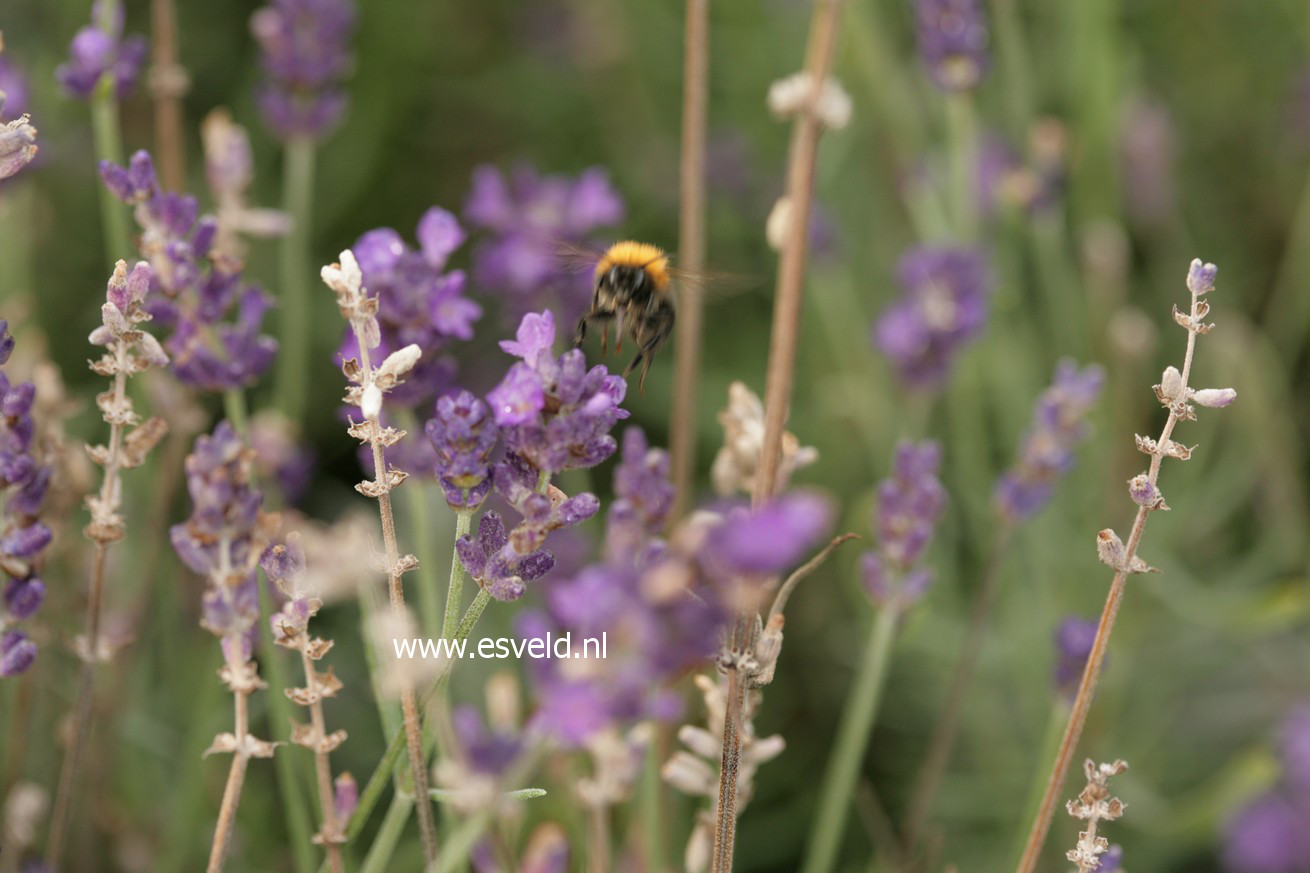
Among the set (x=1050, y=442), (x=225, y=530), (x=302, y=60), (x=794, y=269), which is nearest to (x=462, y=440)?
(x=225, y=530)

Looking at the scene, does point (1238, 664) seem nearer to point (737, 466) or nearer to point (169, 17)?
point (737, 466)

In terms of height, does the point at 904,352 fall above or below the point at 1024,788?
above

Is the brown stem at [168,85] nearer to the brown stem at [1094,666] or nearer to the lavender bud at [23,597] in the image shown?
the lavender bud at [23,597]

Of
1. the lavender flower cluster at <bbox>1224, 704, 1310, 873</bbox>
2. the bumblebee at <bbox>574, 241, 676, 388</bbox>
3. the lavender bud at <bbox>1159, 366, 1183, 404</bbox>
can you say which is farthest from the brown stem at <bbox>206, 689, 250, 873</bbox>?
the lavender flower cluster at <bbox>1224, 704, 1310, 873</bbox>

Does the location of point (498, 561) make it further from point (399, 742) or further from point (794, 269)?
point (794, 269)

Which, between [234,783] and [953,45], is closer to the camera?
[234,783]

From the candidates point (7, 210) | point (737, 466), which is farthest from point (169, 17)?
point (737, 466)
